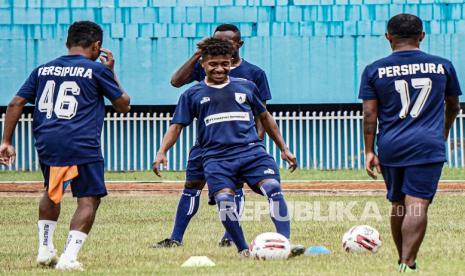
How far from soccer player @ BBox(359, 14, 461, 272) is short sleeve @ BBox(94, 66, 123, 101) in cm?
197

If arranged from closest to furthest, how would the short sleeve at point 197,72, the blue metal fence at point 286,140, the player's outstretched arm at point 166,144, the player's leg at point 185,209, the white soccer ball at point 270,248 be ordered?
the white soccer ball at point 270,248
the player's outstretched arm at point 166,144
the player's leg at point 185,209
the short sleeve at point 197,72
the blue metal fence at point 286,140

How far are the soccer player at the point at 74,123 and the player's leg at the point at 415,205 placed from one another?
2.37 meters

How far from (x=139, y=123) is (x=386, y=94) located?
70.1 feet

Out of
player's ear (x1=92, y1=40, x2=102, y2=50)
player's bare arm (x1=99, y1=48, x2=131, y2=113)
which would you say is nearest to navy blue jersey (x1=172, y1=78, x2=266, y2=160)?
player's bare arm (x1=99, y1=48, x2=131, y2=113)

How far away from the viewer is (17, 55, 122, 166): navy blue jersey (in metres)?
9.27

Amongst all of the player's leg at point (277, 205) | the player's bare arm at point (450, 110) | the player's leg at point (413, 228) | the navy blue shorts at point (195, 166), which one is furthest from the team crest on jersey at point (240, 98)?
the player's leg at point (413, 228)

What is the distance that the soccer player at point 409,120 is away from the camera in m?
8.44

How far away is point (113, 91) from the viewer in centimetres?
937

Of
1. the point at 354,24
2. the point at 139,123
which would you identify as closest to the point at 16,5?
the point at 139,123

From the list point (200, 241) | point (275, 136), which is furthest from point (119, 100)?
point (200, 241)

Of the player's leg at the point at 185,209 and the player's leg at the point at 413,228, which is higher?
the player's leg at the point at 413,228

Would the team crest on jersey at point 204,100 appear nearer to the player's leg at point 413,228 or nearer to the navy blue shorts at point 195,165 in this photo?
the navy blue shorts at point 195,165

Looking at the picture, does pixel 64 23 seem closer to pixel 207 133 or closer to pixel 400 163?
pixel 207 133

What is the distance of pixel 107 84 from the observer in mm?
9344
